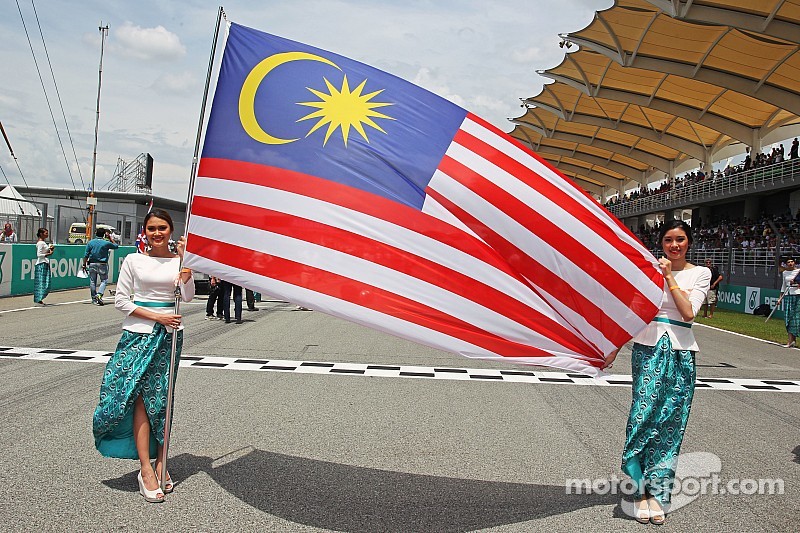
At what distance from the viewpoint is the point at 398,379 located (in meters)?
8.69

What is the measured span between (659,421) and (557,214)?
1.37m

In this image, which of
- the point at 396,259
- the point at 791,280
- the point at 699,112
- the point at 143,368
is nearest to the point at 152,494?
the point at 143,368

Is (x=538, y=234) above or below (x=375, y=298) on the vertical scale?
above

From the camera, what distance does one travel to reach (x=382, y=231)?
4.27m

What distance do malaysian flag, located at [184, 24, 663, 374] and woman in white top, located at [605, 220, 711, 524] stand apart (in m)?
0.13

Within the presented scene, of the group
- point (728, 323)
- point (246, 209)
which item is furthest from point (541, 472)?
point (728, 323)

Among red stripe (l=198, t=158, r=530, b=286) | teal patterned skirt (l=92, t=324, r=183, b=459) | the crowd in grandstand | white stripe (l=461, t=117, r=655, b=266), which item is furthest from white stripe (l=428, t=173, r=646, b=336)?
the crowd in grandstand

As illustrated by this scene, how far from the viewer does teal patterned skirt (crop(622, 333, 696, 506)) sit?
4242 mm

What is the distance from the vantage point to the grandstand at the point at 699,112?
1006 inches

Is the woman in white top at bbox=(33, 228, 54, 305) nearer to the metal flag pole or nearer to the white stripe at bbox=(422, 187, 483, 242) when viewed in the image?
the metal flag pole

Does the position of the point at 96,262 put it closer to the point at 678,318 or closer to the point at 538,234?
the point at 538,234

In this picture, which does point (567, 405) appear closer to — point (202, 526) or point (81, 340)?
point (202, 526)

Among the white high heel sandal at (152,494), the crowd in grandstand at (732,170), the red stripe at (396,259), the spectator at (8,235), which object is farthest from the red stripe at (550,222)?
the crowd in grandstand at (732,170)

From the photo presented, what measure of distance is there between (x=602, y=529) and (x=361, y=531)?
52.3 inches
